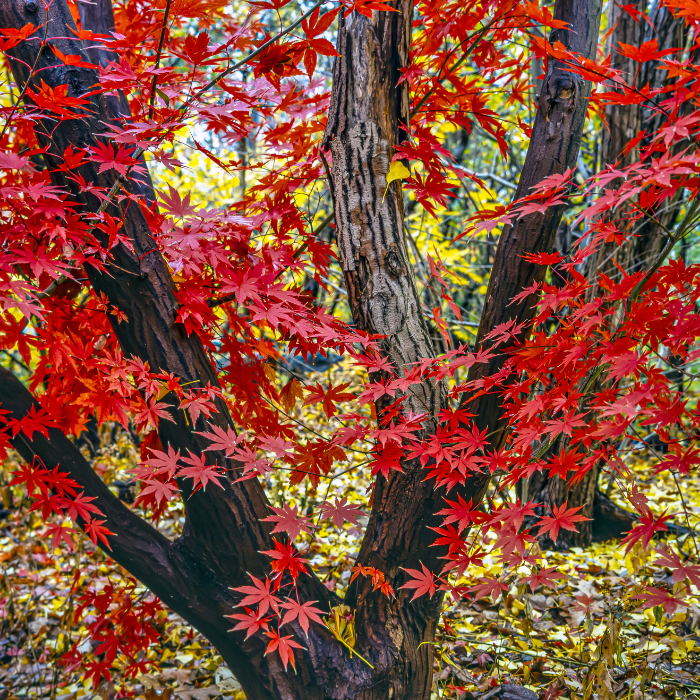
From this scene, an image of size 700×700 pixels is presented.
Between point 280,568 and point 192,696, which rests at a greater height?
point 280,568

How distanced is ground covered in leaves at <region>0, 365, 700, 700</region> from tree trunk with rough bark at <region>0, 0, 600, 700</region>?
263 millimetres

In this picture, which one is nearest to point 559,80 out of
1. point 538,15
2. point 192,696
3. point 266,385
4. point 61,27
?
point 538,15

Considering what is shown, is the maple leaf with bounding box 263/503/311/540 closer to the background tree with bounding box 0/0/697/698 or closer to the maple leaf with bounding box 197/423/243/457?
the background tree with bounding box 0/0/697/698

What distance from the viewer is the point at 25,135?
1.48 m

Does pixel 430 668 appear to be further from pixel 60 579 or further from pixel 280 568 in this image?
pixel 60 579

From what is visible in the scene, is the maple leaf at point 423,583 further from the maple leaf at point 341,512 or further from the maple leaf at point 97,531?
the maple leaf at point 97,531

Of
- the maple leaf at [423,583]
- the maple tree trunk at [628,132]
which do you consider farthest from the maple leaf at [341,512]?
the maple tree trunk at [628,132]

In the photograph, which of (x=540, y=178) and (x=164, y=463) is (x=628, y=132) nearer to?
(x=540, y=178)

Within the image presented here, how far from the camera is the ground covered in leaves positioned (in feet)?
5.95

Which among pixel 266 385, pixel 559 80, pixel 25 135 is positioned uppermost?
pixel 25 135

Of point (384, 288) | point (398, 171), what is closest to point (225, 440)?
point (384, 288)

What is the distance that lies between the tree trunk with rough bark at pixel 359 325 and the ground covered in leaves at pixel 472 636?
0.26 meters

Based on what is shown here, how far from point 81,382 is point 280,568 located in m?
0.75

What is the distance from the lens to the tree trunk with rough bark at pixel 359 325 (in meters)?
1.44
